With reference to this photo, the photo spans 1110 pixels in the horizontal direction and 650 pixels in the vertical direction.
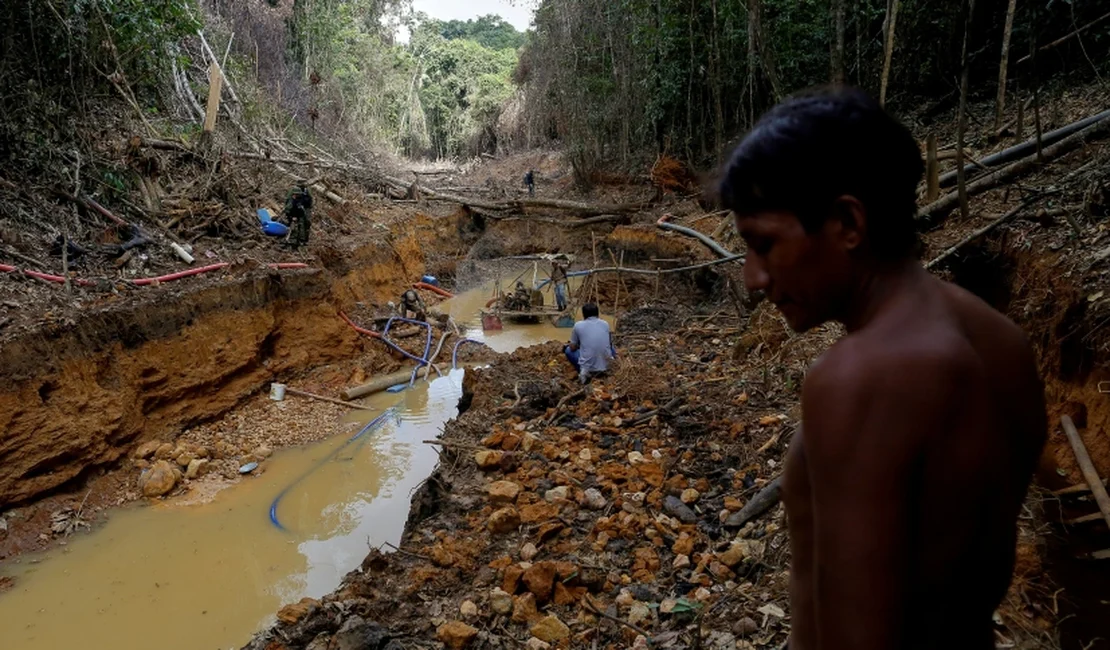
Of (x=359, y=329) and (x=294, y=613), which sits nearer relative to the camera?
(x=294, y=613)

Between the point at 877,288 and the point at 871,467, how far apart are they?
0.80ft

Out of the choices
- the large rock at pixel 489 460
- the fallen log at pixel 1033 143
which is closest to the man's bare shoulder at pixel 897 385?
the large rock at pixel 489 460

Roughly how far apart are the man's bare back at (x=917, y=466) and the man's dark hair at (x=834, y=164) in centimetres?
10

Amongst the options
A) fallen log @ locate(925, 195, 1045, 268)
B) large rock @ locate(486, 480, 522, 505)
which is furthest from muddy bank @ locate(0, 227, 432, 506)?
fallen log @ locate(925, 195, 1045, 268)

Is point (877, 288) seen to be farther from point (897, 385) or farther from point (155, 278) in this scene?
point (155, 278)

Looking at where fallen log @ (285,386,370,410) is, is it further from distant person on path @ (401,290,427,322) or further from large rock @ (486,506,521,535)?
large rock @ (486,506,521,535)

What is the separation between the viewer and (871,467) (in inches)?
28.5

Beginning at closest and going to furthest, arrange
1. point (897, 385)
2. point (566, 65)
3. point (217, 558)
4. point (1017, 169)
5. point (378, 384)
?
1. point (897, 385)
2. point (1017, 169)
3. point (217, 558)
4. point (378, 384)
5. point (566, 65)

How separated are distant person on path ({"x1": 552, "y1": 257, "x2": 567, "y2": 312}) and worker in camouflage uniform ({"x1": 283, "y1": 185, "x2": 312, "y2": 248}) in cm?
415

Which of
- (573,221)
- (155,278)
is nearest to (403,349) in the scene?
(155,278)

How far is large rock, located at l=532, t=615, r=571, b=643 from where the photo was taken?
8.87 ft

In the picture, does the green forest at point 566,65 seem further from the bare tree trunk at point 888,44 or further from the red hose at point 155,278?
the red hose at point 155,278

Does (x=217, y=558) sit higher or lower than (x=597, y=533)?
lower

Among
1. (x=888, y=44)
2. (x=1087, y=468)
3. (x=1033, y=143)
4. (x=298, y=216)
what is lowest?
(x=1087, y=468)
